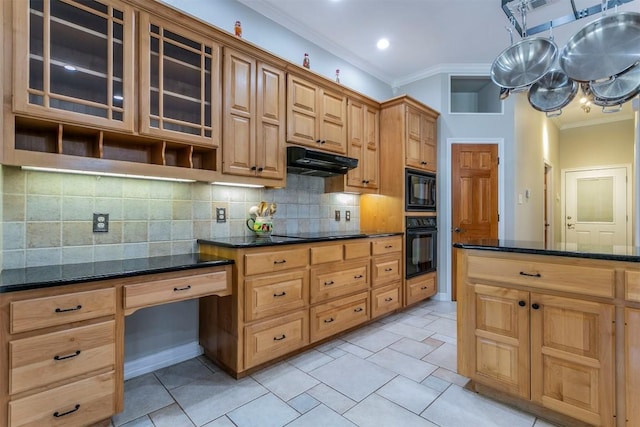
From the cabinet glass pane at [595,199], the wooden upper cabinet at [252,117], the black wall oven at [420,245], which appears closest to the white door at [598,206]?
the cabinet glass pane at [595,199]

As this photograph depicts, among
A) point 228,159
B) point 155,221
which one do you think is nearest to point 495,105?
point 228,159

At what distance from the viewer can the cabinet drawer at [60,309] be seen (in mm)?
1324

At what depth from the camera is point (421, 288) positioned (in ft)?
12.2

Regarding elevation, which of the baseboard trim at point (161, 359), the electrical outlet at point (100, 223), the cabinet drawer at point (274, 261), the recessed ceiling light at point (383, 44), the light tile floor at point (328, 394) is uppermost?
the recessed ceiling light at point (383, 44)

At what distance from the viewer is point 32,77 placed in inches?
61.0

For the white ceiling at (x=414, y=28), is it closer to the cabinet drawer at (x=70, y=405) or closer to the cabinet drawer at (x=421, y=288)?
the cabinet drawer at (x=421, y=288)

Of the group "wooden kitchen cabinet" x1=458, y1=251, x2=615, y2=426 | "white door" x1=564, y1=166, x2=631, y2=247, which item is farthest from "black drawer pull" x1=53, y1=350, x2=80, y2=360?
"white door" x1=564, y1=166, x2=631, y2=247

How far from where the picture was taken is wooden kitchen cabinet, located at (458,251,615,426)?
1498 millimetres

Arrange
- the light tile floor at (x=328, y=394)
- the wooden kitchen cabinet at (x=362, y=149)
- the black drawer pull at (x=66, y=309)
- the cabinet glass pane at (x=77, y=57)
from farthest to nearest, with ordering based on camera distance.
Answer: the wooden kitchen cabinet at (x=362, y=149) → the light tile floor at (x=328, y=394) → the cabinet glass pane at (x=77, y=57) → the black drawer pull at (x=66, y=309)

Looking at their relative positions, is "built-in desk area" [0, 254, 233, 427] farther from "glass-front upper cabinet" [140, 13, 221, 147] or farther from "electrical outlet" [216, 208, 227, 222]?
"glass-front upper cabinet" [140, 13, 221, 147]

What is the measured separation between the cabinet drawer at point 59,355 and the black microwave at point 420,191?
2.98 metres

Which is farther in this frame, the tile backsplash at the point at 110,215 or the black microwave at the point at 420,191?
the black microwave at the point at 420,191

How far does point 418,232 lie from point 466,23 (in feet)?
7.51

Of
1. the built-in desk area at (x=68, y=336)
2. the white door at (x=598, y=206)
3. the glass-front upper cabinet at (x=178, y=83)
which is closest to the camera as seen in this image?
the built-in desk area at (x=68, y=336)
